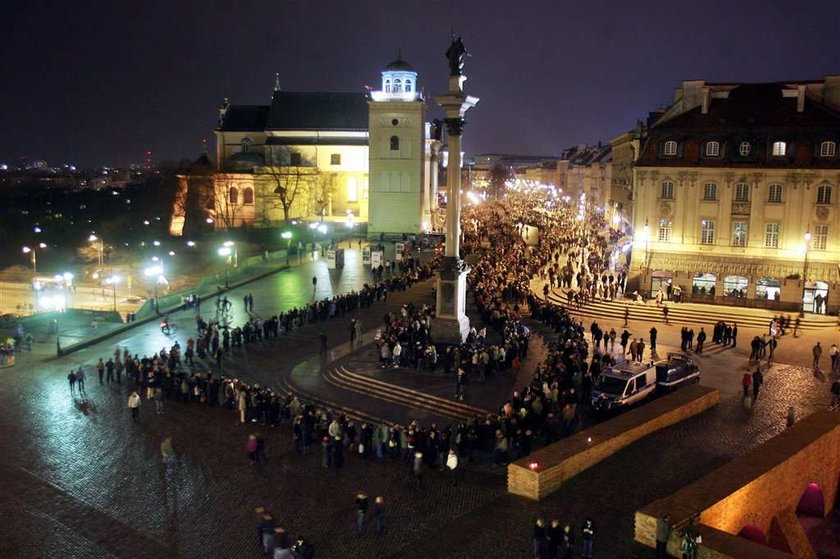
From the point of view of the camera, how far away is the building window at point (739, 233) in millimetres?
38719

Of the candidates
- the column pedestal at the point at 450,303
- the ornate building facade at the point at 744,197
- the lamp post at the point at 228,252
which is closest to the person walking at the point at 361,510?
the column pedestal at the point at 450,303

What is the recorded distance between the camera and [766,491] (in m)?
15.2

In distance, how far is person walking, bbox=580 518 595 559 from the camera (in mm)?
12273

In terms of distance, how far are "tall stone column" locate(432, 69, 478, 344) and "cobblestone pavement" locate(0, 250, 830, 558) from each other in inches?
192

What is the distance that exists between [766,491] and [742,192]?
26.7 meters

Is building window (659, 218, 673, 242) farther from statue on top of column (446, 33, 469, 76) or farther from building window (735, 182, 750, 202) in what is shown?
statue on top of column (446, 33, 469, 76)

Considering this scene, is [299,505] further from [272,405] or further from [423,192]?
[423,192]

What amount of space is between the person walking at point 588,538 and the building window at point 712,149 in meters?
31.1

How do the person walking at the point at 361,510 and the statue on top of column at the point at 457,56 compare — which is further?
the statue on top of column at the point at 457,56

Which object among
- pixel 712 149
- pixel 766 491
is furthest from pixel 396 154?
pixel 766 491

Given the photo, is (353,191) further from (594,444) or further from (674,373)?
(594,444)

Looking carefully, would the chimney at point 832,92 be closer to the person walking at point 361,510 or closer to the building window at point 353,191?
the person walking at point 361,510

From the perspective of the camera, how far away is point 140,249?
71.3 metres

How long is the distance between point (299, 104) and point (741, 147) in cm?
5462
